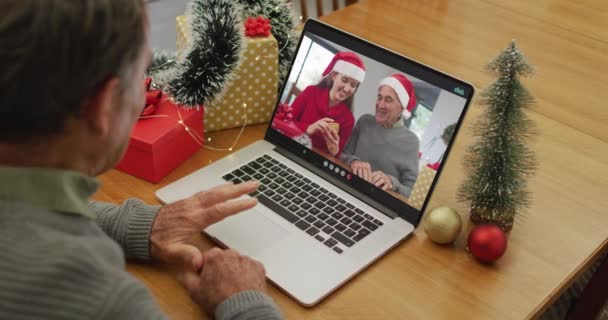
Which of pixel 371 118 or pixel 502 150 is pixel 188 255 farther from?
pixel 502 150

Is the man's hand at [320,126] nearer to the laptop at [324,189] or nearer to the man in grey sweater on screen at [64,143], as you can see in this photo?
the laptop at [324,189]

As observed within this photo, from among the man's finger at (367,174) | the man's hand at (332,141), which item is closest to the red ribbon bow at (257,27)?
the man's hand at (332,141)

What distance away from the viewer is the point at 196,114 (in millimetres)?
1189

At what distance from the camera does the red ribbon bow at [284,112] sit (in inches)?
47.1

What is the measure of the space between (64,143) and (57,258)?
116 mm

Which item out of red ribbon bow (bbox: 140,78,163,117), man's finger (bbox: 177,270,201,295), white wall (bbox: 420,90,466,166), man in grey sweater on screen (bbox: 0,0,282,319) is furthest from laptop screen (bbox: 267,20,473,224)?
man in grey sweater on screen (bbox: 0,0,282,319)

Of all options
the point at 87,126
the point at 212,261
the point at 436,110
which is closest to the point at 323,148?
the point at 436,110

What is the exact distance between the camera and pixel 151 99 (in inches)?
45.8

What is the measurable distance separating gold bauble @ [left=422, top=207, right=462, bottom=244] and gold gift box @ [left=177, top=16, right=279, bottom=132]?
44 cm

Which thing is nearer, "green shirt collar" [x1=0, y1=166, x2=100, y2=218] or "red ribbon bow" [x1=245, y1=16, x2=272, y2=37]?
"green shirt collar" [x1=0, y1=166, x2=100, y2=218]

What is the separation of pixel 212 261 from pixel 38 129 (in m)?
0.38

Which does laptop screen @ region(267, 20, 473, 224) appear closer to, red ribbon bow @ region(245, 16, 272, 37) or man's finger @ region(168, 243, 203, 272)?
red ribbon bow @ region(245, 16, 272, 37)

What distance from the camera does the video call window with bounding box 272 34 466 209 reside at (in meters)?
1.04

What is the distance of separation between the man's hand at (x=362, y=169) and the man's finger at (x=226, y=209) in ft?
0.68
